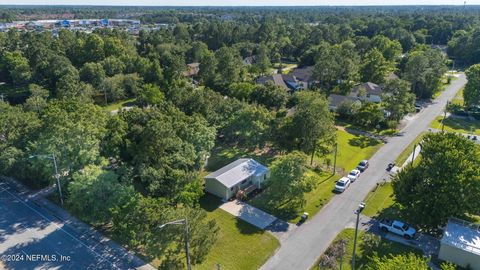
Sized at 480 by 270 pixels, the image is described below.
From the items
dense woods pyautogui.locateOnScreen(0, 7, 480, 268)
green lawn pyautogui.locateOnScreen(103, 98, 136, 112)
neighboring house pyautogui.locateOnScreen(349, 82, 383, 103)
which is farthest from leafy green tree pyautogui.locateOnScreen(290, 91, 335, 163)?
green lawn pyautogui.locateOnScreen(103, 98, 136, 112)

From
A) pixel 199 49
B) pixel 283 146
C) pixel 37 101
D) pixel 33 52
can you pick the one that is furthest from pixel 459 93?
pixel 33 52

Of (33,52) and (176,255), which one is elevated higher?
(33,52)

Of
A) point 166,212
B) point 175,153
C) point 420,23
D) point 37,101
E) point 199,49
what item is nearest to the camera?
point 166,212

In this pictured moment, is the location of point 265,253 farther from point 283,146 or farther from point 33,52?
point 33,52

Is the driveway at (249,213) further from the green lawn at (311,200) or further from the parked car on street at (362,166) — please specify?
the parked car on street at (362,166)

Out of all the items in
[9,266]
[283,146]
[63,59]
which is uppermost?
[63,59]

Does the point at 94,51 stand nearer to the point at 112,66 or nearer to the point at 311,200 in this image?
the point at 112,66
